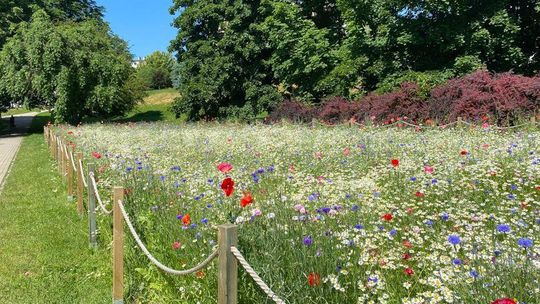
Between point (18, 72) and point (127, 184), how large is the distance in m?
24.6

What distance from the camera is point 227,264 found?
7.15ft

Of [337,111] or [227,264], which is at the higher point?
[337,111]

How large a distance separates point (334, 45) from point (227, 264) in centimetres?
2456

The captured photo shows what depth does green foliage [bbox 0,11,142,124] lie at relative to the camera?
2602cm

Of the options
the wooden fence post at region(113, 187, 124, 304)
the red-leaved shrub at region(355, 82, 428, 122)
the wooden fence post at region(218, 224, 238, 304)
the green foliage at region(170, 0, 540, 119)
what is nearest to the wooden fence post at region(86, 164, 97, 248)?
the wooden fence post at region(113, 187, 124, 304)

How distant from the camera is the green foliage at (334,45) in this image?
773 inches

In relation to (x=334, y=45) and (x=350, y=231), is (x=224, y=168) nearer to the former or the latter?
(x=350, y=231)

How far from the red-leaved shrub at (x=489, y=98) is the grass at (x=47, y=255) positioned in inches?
474

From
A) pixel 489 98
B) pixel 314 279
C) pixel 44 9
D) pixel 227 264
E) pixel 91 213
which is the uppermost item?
pixel 44 9

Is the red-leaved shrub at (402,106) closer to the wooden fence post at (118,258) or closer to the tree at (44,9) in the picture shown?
the wooden fence post at (118,258)

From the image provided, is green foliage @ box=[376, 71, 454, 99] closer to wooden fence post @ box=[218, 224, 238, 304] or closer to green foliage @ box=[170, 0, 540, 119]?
green foliage @ box=[170, 0, 540, 119]

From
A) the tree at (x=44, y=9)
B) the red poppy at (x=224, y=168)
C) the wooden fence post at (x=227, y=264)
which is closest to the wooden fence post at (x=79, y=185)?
the red poppy at (x=224, y=168)

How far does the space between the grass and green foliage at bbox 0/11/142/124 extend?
1905 cm

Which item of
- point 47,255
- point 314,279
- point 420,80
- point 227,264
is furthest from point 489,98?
point 227,264
